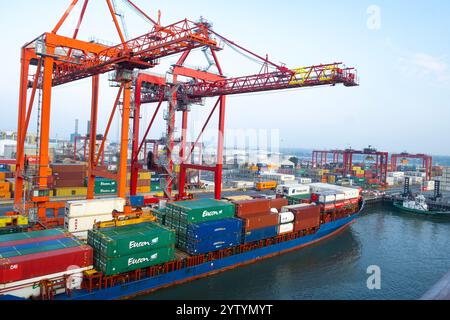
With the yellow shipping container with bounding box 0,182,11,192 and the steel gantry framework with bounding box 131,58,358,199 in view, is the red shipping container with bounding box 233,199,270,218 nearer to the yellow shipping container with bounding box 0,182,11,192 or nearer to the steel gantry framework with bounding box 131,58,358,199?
the steel gantry framework with bounding box 131,58,358,199

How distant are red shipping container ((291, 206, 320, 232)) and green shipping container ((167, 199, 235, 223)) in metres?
7.95

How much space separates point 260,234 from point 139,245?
11.6m

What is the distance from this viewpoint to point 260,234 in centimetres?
2608

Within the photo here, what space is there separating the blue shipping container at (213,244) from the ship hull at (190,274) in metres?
0.94

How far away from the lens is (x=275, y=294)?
66.8 feet

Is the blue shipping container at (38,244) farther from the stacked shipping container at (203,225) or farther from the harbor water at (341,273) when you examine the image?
the stacked shipping container at (203,225)

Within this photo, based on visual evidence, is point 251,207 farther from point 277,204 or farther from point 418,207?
point 418,207

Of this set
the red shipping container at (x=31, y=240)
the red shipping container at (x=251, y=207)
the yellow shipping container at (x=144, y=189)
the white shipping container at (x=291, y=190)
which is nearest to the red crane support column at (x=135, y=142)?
the red shipping container at (x=251, y=207)

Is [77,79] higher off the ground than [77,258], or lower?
higher

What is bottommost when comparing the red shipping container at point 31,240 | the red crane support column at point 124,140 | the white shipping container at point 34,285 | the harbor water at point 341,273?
the harbor water at point 341,273

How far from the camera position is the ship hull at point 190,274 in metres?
16.8
